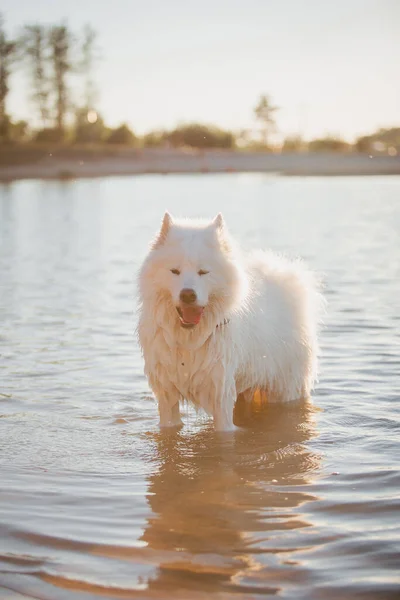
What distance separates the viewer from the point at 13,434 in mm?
7754

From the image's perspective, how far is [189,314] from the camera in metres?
6.86

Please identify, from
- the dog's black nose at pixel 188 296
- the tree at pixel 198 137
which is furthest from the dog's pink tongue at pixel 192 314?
the tree at pixel 198 137

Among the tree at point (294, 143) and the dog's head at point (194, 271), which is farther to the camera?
the tree at point (294, 143)

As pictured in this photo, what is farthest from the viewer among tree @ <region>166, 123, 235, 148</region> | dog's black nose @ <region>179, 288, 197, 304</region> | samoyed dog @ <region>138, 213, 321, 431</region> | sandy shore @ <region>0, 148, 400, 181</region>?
A: tree @ <region>166, 123, 235, 148</region>

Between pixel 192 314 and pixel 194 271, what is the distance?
0.33 meters

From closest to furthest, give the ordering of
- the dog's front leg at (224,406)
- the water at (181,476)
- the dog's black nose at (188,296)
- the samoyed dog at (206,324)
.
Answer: the water at (181,476) → the dog's black nose at (188,296) → the samoyed dog at (206,324) → the dog's front leg at (224,406)

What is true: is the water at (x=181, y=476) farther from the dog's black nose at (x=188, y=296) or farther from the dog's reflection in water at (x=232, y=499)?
the dog's black nose at (x=188, y=296)

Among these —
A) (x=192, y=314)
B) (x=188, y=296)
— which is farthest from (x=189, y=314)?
(x=188, y=296)

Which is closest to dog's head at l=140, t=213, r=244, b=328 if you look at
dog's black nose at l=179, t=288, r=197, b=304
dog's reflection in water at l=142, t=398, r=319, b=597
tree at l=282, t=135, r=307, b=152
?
dog's black nose at l=179, t=288, r=197, b=304

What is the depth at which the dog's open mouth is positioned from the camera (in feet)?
22.4

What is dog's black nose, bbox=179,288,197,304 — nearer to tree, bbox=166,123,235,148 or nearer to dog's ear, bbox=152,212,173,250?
dog's ear, bbox=152,212,173,250

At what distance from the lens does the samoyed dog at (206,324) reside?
681 centimetres

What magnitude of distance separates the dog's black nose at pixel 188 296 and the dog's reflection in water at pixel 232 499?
1222 mm

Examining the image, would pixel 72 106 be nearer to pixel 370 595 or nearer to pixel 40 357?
pixel 40 357
